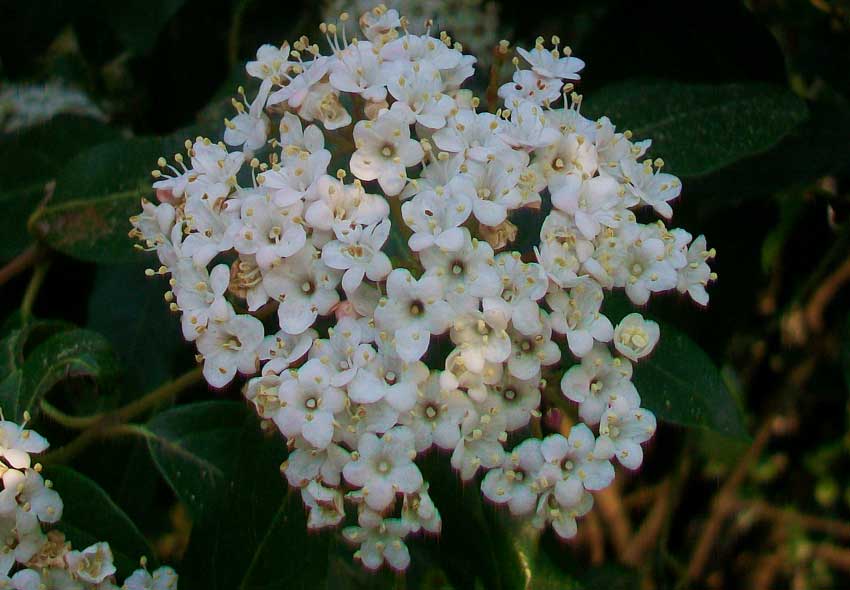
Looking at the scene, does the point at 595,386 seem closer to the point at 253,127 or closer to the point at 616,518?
the point at 253,127

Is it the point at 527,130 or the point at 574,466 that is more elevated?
the point at 527,130

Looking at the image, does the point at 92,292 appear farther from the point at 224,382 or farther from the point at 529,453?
the point at 529,453

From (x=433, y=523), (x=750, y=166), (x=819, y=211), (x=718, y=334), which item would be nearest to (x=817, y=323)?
(x=819, y=211)

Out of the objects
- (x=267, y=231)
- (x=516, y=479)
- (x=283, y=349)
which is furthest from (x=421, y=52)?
(x=516, y=479)

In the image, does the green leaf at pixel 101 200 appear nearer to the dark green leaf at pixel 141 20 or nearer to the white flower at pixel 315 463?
the dark green leaf at pixel 141 20

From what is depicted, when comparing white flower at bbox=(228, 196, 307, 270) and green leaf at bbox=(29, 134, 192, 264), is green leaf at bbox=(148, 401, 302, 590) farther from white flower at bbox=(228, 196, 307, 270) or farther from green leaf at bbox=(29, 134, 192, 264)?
green leaf at bbox=(29, 134, 192, 264)
